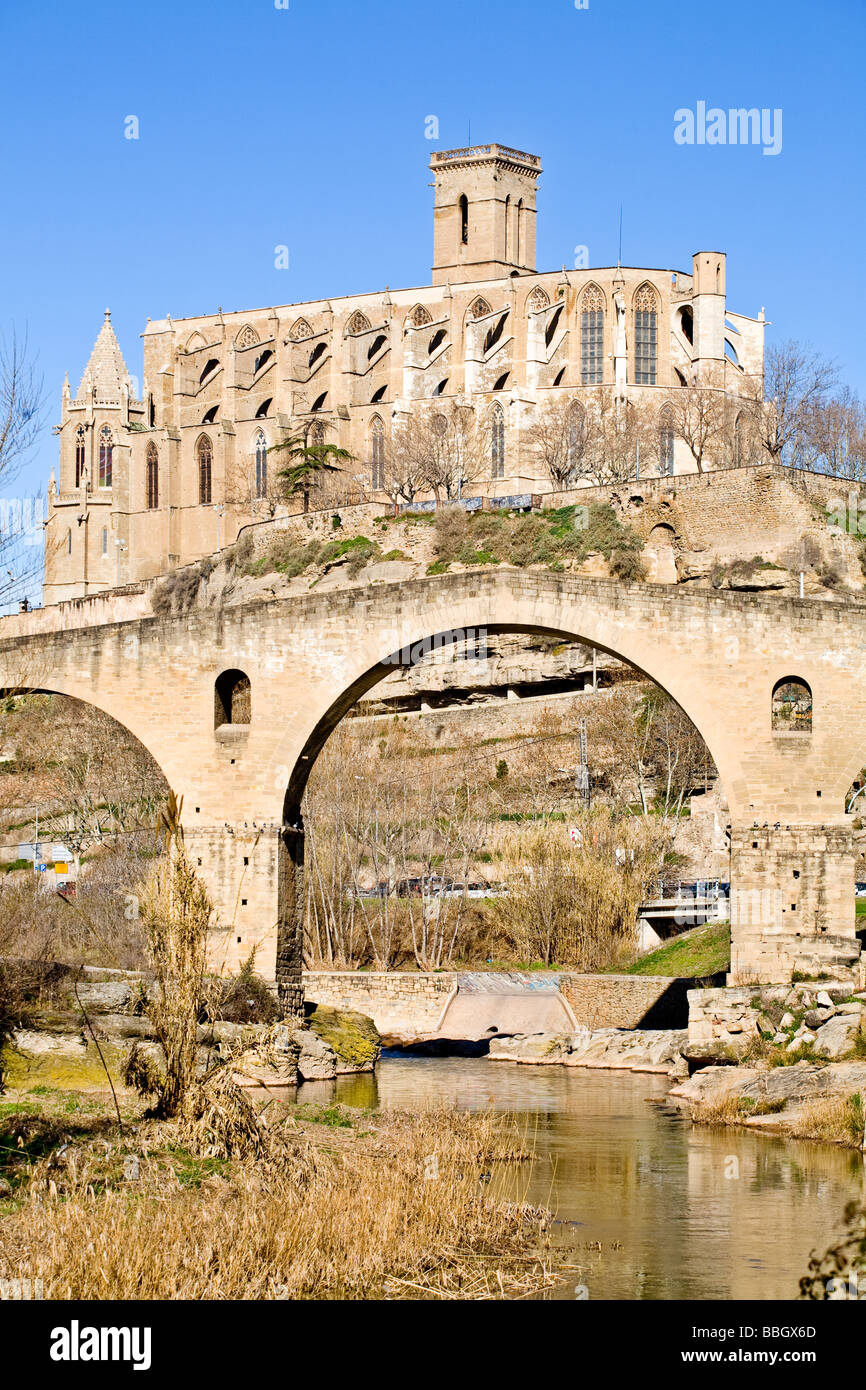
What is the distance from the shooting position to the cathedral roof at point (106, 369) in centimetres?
8444

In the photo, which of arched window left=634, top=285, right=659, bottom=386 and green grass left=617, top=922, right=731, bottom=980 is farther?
arched window left=634, top=285, right=659, bottom=386

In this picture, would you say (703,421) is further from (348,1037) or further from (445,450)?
(348,1037)

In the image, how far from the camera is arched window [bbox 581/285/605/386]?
69.3 m

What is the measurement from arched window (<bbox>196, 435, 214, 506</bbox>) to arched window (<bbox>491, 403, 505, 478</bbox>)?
51.6ft

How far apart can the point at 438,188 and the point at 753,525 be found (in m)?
32.2

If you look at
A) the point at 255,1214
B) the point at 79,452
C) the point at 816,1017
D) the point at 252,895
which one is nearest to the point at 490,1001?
the point at 252,895

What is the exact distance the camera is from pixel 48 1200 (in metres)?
12.6

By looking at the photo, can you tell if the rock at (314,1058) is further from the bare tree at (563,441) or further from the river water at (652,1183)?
the bare tree at (563,441)

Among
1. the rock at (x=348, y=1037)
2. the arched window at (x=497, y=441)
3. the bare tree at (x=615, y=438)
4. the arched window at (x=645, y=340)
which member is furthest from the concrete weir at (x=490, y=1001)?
the arched window at (x=645, y=340)

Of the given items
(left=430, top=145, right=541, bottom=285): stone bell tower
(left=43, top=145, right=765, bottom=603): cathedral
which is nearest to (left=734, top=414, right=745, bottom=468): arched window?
(left=43, top=145, right=765, bottom=603): cathedral

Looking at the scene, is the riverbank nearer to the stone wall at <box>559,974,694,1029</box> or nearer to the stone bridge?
the stone bridge

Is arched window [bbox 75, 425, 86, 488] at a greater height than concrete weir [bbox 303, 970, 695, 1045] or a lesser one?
greater

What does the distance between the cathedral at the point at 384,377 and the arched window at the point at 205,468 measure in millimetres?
81

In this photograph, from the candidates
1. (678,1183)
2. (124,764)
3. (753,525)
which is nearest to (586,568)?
(753,525)
